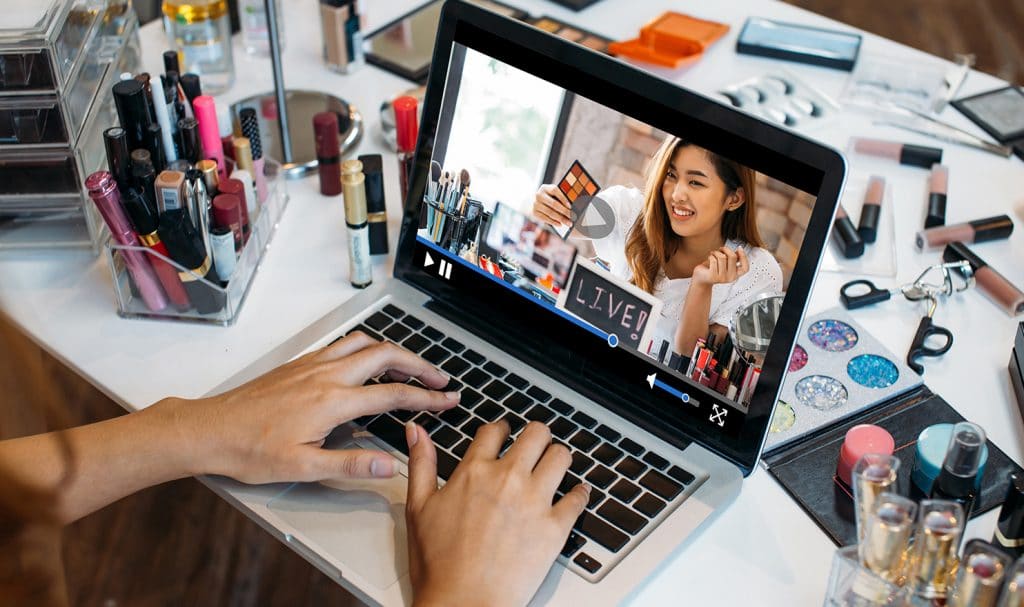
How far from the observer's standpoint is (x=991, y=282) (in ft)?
A: 3.82

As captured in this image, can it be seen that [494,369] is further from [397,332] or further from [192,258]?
[192,258]

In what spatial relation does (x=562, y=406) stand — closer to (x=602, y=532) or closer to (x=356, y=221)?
(x=602, y=532)

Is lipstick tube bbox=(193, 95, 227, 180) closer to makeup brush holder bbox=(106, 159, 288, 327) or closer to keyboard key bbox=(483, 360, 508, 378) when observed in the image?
makeup brush holder bbox=(106, 159, 288, 327)

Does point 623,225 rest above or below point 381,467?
above

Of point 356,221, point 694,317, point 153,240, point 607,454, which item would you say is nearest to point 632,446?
point 607,454

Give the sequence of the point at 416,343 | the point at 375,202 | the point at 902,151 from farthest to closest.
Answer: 1. the point at 902,151
2. the point at 375,202
3. the point at 416,343

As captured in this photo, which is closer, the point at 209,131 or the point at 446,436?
the point at 446,436

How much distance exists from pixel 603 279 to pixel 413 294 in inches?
9.6

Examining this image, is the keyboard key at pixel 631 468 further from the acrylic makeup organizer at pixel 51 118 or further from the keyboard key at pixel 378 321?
the acrylic makeup organizer at pixel 51 118

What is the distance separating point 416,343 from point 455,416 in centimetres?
11

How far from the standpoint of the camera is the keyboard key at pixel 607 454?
953 mm

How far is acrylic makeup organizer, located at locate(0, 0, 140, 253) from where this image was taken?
1.12 meters

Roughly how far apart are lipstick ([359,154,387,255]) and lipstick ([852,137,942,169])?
607mm

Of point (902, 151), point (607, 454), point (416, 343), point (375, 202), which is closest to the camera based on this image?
point (607, 454)
